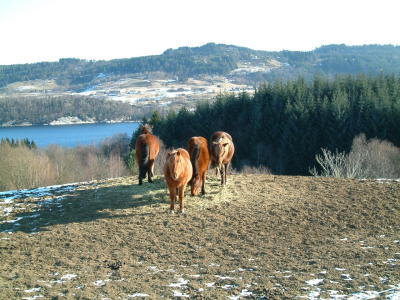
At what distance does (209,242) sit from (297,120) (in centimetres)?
3921

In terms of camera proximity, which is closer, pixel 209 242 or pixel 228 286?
pixel 228 286

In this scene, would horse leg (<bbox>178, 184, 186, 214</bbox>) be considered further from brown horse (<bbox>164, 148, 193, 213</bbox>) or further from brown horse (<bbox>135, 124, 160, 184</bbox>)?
brown horse (<bbox>135, 124, 160, 184</bbox>)

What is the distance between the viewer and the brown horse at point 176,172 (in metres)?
10.3

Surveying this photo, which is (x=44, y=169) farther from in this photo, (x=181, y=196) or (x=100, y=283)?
(x=100, y=283)

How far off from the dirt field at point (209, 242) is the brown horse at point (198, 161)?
0.45 metres

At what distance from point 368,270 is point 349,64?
180899mm

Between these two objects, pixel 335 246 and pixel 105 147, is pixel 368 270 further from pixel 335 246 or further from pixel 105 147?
pixel 105 147

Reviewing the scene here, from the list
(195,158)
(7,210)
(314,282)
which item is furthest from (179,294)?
(7,210)

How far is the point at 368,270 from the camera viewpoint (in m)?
7.25

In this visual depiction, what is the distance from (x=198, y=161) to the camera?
1187 centimetres

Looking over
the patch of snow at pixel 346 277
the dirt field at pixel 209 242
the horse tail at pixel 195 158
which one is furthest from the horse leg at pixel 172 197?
the patch of snow at pixel 346 277

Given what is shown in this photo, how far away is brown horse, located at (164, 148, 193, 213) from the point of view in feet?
33.7

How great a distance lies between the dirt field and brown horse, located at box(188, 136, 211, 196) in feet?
1.46

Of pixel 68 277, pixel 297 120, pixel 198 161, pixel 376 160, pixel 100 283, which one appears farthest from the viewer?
pixel 297 120
